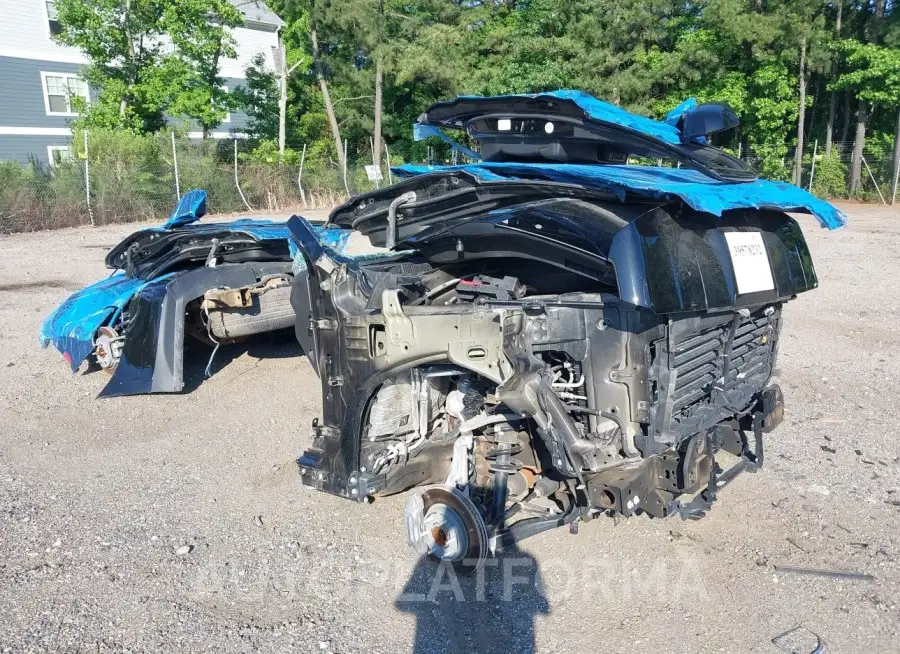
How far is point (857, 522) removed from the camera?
381 centimetres

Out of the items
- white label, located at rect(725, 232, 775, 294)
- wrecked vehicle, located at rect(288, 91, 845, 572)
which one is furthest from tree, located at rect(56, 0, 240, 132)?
white label, located at rect(725, 232, 775, 294)

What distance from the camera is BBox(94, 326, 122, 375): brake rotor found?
625cm

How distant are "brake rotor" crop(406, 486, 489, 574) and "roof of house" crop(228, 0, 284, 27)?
112 feet

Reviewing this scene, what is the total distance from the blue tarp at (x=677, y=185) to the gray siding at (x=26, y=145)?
27.4 metres

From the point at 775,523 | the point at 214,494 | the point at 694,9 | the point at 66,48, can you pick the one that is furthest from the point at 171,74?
the point at 775,523

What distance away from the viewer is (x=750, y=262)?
3.37 m

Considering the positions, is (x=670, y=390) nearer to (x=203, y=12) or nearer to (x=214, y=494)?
(x=214, y=494)

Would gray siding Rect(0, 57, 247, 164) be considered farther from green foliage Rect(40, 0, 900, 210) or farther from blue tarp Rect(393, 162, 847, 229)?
blue tarp Rect(393, 162, 847, 229)

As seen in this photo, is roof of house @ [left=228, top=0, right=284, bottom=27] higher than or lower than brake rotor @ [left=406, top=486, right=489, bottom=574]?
higher

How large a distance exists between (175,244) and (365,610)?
4.35 m

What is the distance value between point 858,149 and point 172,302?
92.9 feet

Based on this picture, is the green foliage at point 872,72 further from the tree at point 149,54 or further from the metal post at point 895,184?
the tree at point 149,54

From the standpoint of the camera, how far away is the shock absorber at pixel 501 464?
3408 mm

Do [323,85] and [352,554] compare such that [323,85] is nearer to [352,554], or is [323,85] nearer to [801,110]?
[801,110]
